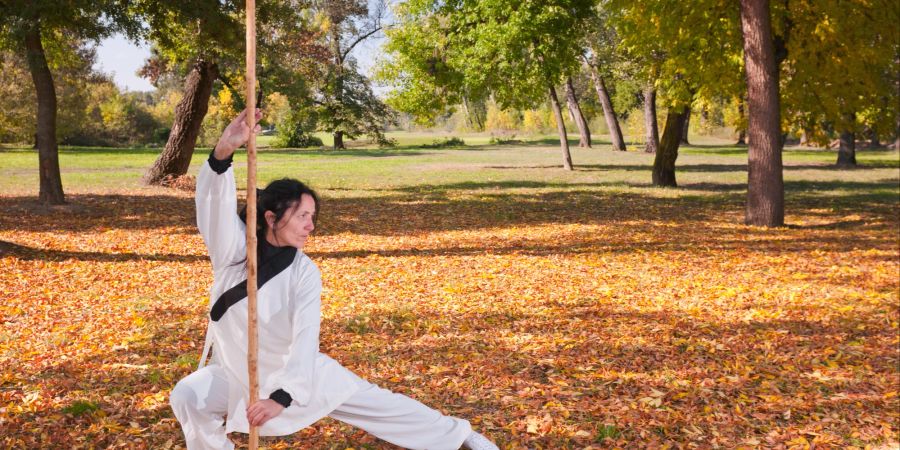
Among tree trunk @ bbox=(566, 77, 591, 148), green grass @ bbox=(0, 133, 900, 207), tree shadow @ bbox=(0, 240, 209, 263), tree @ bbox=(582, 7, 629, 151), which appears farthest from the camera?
tree trunk @ bbox=(566, 77, 591, 148)

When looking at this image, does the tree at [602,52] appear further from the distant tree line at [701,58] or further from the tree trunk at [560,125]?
the distant tree line at [701,58]

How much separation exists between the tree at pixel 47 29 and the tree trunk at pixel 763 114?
11801 mm

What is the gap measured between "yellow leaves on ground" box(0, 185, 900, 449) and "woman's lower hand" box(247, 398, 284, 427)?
1.74m

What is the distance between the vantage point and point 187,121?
1953 cm

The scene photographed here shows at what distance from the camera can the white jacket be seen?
11.0 feet

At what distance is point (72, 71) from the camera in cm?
3634

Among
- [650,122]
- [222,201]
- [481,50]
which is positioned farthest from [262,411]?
[650,122]

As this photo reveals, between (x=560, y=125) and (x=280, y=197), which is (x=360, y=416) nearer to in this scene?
(x=280, y=197)

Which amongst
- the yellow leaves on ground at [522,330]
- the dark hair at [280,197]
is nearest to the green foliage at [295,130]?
the yellow leaves on ground at [522,330]

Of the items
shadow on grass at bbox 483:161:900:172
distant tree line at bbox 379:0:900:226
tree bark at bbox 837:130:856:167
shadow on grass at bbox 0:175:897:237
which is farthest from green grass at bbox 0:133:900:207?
distant tree line at bbox 379:0:900:226

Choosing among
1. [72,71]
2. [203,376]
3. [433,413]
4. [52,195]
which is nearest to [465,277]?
[433,413]

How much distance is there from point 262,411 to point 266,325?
448mm

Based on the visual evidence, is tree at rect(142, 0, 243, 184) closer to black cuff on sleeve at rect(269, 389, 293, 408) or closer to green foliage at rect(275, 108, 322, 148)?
black cuff on sleeve at rect(269, 389, 293, 408)

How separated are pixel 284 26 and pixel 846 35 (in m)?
12.7
